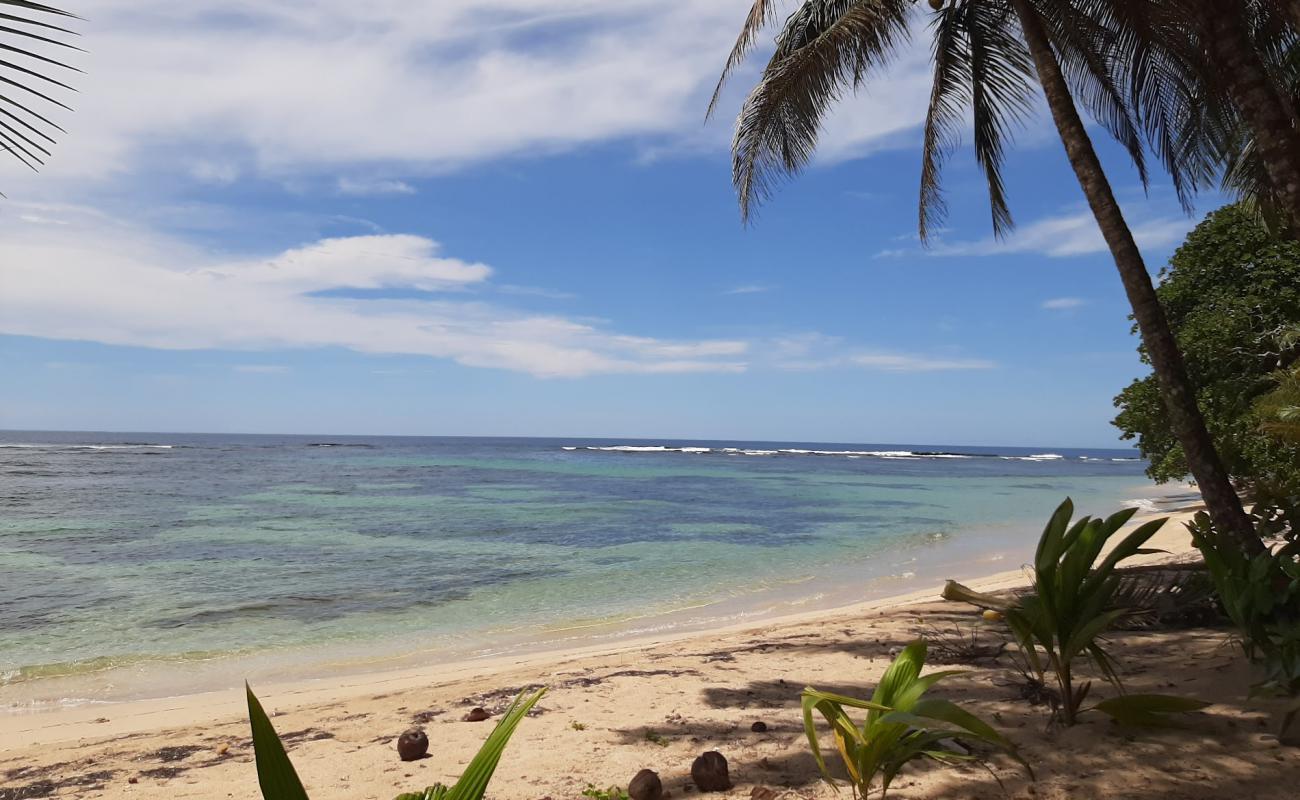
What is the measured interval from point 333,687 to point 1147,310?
6191 millimetres

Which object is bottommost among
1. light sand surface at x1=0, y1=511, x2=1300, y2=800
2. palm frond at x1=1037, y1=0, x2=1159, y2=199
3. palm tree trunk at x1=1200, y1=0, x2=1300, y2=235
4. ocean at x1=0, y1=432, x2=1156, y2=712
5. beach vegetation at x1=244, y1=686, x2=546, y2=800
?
ocean at x1=0, y1=432, x2=1156, y2=712

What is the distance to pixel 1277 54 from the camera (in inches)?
255

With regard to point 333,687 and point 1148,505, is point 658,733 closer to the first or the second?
point 333,687

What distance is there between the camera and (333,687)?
18.7ft

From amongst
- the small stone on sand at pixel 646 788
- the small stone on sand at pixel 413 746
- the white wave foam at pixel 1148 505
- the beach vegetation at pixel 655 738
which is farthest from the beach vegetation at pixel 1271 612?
the white wave foam at pixel 1148 505

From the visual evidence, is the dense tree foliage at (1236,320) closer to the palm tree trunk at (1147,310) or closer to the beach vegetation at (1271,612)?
the palm tree trunk at (1147,310)

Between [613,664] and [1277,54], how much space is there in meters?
7.41

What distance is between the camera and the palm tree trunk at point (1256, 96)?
139 inches

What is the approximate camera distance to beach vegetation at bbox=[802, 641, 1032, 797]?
208 cm

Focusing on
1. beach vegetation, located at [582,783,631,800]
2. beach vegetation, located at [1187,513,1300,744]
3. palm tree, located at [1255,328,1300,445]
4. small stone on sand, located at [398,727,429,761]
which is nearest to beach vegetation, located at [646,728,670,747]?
beach vegetation, located at [582,783,631,800]

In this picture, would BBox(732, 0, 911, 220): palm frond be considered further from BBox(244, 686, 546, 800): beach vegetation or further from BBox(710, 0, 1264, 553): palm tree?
BBox(244, 686, 546, 800): beach vegetation

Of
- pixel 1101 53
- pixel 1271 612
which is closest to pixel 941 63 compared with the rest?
pixel 1101 53

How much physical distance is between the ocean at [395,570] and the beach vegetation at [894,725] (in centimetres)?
520

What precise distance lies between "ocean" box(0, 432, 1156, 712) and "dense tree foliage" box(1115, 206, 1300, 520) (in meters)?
3.52
